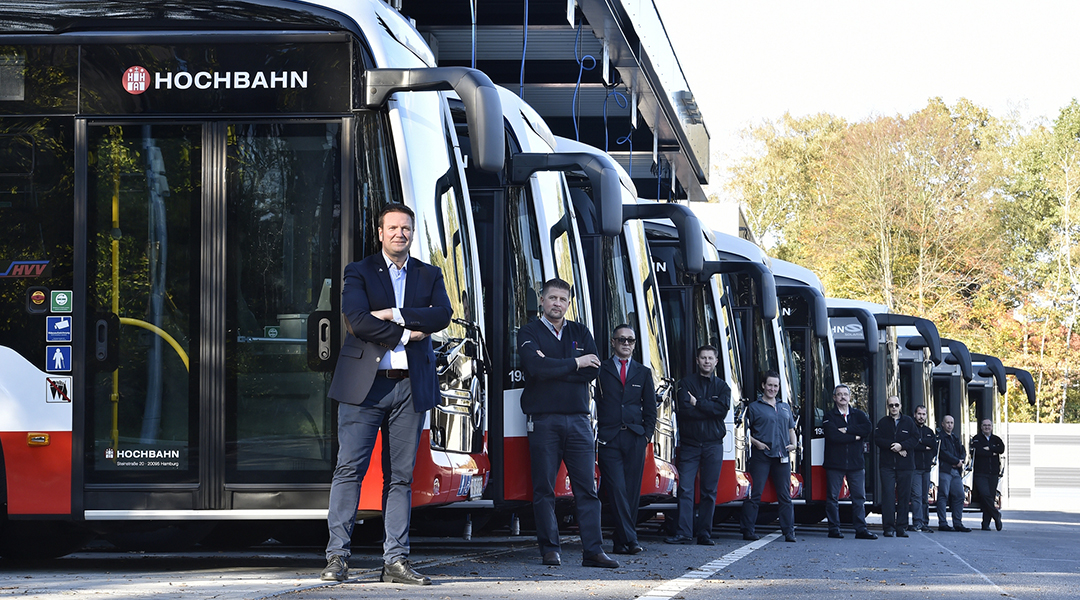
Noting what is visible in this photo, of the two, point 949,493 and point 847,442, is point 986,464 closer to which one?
point 949,493

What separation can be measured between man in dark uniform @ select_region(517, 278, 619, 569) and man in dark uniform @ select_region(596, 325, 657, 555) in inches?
47.6

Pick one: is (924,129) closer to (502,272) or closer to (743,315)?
(743,315)

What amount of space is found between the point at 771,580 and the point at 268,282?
3.65 metres

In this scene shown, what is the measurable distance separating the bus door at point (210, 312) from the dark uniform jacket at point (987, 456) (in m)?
17.5

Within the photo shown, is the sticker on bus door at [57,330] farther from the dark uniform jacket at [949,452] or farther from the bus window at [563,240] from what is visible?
the dark uniform jacket at [949,452]

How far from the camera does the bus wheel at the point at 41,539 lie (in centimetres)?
900

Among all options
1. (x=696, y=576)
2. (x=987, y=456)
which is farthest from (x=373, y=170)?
(x=987, y=456)

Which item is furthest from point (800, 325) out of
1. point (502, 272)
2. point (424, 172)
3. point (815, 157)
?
point (815, 157)

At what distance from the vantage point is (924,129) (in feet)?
158

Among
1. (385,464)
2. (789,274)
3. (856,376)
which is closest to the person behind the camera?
(385,464)

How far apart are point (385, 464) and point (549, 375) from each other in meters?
2.02

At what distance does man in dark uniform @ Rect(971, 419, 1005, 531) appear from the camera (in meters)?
23.0

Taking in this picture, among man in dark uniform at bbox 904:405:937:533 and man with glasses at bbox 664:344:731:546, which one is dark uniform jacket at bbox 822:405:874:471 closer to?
man in dark uniform at bbox 904:405:937:533

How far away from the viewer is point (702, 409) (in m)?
13.9
